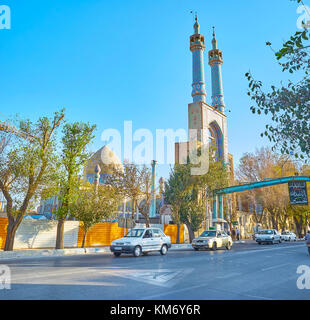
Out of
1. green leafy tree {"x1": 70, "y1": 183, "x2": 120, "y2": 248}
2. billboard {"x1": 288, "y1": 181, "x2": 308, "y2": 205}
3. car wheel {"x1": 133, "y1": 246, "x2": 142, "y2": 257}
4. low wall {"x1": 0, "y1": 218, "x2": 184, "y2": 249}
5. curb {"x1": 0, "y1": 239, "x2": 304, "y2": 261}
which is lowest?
curb {"x1": 0, "y1": 239, "x2": 304, "y2": 261}

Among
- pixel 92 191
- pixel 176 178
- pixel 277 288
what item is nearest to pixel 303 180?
pixel 176 178

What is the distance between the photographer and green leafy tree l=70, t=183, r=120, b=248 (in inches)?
803

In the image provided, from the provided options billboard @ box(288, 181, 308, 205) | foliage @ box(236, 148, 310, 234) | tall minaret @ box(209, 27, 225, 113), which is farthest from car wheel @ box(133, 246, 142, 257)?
tall minaret @ box(209, 27, 225, 113)

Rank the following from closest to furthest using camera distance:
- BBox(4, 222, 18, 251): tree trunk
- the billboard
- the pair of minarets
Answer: BBox(4, 222, 18, 251): tree trunk < the billboard < the pair of minarets

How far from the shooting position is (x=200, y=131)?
4041 centimetres

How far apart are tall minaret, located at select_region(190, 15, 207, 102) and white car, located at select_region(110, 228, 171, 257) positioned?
98.3 ft

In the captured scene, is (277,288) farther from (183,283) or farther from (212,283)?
(183,283)

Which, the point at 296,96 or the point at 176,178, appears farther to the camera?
the point at 176,178

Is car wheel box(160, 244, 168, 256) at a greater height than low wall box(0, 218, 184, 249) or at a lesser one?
lesser

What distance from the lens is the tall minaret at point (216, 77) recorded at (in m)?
50.8

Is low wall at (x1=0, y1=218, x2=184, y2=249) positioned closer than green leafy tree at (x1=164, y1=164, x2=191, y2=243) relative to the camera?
Yes

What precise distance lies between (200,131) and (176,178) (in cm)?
1342

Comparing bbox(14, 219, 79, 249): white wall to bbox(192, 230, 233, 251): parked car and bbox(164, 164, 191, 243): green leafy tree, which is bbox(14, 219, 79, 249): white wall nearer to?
bbox(192, 230, 233, 251): parked car

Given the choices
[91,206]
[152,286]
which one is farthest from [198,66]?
[152,286]
